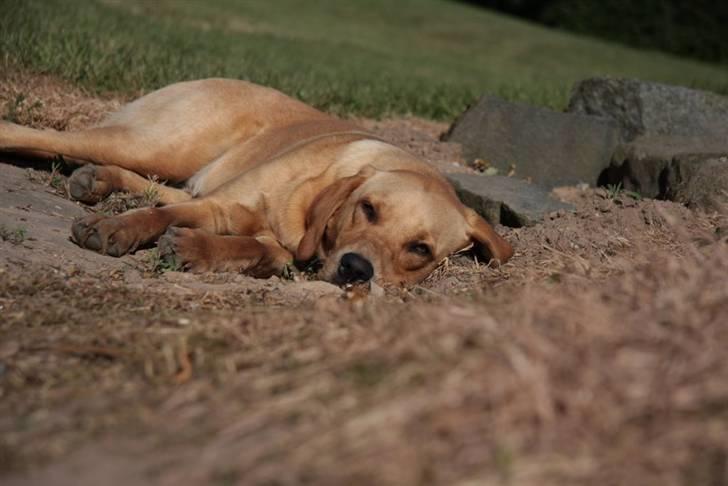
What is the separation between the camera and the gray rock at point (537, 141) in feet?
26.1

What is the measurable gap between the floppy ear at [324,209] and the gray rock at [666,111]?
412 cm

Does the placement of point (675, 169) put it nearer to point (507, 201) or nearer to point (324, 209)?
point (507, 201)

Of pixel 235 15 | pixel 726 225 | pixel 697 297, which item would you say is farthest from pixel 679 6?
pixel 697 297

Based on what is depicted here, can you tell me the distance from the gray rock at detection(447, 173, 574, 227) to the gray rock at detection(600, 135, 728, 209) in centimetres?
83

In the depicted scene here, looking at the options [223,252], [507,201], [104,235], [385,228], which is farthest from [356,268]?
[507,201]

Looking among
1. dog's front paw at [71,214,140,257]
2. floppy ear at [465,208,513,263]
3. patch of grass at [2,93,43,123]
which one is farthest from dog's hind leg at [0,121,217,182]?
floppy ear at [465,208,513,263]

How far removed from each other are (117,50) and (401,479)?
7.48 meters

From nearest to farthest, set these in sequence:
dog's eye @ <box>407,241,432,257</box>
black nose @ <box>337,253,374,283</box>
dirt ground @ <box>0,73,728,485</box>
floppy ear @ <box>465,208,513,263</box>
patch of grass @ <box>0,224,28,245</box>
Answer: dirt ground @ <box>0,73,728,485</box> → patch of grass @ <box>0,224,28,245</box> → black nose @ <box>337,253,374,283</box> → dog's eye @ <box>407,241,432,257</box> → floppy ear @ <box>465,208,513,263</box>

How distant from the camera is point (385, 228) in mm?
4762

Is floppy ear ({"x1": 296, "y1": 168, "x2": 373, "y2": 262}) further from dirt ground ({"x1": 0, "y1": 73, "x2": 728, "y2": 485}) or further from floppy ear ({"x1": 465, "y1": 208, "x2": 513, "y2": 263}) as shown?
dirt ground ({"x1": 0, "y1": 73, "x2": 728, "y2": 485})

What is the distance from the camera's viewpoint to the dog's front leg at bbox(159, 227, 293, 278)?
4707mm

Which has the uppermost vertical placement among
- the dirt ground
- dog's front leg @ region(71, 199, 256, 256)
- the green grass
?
the dirt ground

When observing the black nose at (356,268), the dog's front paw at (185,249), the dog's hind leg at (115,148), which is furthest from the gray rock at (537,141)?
the dog's front paw at (185,249)

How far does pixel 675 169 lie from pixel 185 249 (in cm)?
372
